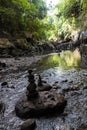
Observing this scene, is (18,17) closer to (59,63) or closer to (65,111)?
(59,63)

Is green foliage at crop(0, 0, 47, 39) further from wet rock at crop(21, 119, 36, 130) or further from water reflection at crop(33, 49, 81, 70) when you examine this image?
wet rock at crop(21, 119, 36, 130)

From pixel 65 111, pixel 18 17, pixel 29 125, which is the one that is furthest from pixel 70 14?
pixel 29 125

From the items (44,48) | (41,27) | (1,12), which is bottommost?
(44,48)

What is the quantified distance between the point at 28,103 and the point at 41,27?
24809mm

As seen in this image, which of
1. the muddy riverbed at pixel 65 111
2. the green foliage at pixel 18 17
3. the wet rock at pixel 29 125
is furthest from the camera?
the green foliage at pixel 18 17

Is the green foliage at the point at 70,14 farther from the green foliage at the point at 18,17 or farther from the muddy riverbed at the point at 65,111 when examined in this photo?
the muddy riverbed at the point at 65,111

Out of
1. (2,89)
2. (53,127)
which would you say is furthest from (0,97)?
(53,127)

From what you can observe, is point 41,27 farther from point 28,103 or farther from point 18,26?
point 28,103

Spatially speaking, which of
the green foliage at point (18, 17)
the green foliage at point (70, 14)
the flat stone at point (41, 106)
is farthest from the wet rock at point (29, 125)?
the green foliage at point (70, 14)

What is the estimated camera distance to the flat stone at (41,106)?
209 inches

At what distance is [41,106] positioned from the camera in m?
5.36

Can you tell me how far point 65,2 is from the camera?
36.8m

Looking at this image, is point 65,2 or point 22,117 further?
point 65,2

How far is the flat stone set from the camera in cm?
532
